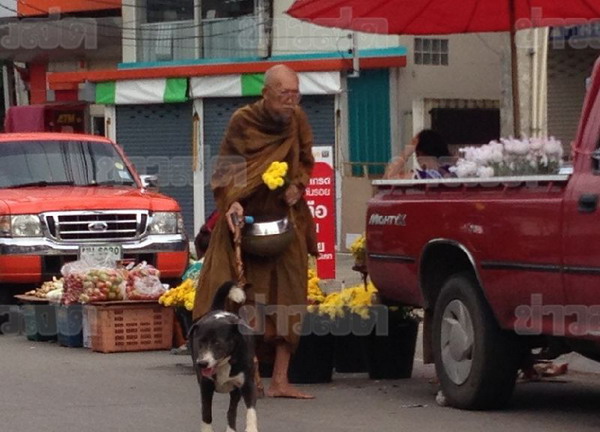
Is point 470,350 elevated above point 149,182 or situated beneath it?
situated beneath

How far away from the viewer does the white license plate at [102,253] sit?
1505cm

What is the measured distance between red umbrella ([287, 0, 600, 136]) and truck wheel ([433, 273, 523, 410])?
287 cm

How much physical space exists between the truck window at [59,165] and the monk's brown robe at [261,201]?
6209 millimetres

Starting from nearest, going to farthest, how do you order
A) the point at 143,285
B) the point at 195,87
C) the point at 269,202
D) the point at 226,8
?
the point at 269,202, the point at 143,285, the point at 195,87, the point at 226,8

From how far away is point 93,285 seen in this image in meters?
13.8

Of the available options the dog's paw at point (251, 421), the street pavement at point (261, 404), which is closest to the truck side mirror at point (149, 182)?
the street pavement at point (261, 404)

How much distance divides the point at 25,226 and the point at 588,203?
8.04 metres

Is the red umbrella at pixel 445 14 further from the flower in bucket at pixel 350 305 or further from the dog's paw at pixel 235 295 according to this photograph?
the dog's paw at pixel 235 295

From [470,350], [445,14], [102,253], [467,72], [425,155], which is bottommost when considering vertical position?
[470,350]

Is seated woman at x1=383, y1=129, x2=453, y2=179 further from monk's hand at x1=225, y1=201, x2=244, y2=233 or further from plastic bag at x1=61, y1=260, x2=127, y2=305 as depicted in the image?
plastic bag at x1=61, y1=260, x2=127, y2=305

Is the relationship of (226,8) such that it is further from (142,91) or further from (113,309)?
(113,309)

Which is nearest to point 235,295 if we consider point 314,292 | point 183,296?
point 314,292

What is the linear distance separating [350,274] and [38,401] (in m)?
11.0

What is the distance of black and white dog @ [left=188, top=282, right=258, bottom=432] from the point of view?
8.01 metres
